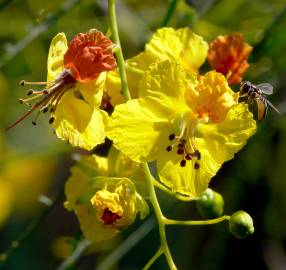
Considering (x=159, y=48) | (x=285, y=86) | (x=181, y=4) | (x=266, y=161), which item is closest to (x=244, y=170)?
(x=266, y=161)

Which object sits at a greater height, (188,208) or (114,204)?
(114,204)

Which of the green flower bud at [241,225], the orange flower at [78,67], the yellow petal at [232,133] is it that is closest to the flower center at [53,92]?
the orange flower at [78,67]

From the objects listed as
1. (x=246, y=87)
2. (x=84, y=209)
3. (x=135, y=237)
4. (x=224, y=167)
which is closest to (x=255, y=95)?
(x=246, y=87)

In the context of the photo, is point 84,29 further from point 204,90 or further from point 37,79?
point 204,90

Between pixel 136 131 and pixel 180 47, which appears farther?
pixel 180 47

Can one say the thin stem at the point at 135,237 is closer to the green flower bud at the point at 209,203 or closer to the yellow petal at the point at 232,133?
the green flower bud at the point at 209,203

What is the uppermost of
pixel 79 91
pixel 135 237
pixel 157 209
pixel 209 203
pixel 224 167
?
pixel 79 91

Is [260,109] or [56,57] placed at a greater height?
[56,57]

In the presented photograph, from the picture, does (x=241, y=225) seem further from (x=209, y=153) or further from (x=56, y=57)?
(x=56, y=57)
